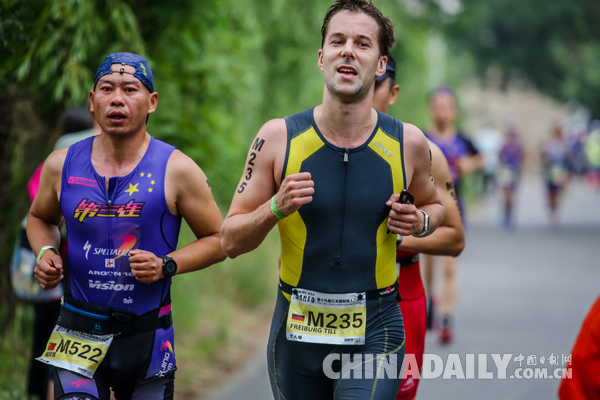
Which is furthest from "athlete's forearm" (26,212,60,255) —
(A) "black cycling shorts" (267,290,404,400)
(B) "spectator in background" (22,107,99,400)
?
(A) "black cycling shorts" (267,290,404,400)

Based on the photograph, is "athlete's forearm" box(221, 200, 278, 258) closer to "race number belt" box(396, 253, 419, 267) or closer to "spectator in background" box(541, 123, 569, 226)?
"race number belt" box(396, 253, 419, 267)

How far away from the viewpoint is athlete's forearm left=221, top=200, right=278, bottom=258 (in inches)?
135

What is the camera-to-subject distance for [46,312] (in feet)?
17.4

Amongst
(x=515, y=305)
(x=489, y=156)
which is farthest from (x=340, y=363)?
(x=489, y=156)

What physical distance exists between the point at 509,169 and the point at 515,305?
9.14m

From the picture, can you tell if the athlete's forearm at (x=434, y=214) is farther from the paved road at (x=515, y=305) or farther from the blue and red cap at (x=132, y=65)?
the paved road at (x=515, y=305)

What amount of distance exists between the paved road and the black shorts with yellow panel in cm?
384

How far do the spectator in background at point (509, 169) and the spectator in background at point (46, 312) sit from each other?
15540mm

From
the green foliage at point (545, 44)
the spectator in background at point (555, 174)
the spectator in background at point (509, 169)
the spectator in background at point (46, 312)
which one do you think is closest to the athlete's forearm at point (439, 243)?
the spectator in background at point (46, 312)

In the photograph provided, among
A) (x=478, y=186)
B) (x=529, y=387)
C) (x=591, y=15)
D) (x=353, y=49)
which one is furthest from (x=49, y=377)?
(x=478, y=186)

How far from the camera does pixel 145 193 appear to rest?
3.80 meters

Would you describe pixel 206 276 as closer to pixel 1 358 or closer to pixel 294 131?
pixel 1 358

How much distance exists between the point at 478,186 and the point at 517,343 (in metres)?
23.2

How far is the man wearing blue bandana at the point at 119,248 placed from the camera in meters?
3.75
